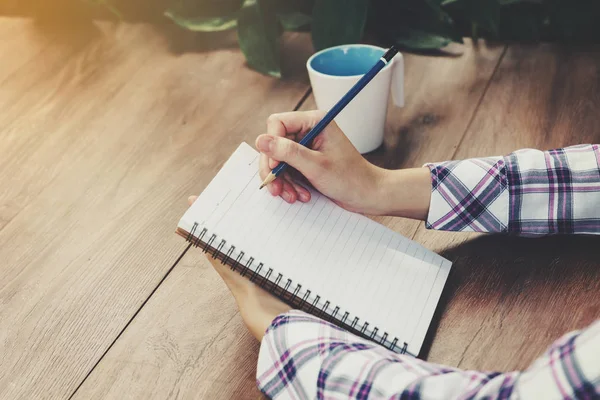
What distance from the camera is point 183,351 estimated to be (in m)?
0.63

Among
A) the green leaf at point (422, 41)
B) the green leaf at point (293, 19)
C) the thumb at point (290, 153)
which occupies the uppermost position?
the thumb at point (290, 153)

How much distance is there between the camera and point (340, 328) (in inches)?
22.6

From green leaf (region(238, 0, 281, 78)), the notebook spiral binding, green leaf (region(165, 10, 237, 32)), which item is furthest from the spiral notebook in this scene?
green leaf (region(165, 10, 237, 32))

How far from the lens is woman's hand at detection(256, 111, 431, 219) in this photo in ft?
2.20

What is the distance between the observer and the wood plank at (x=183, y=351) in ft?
1.94

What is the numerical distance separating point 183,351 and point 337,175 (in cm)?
25

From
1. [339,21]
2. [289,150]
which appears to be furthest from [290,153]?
[339,21]

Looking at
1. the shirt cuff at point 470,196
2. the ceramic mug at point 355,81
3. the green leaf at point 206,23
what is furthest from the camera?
the green leaf at point 206,23

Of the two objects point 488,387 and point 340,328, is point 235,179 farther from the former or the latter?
point 488,387

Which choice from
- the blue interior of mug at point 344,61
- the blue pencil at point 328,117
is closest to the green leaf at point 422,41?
the blue interior of mug at point 344,61

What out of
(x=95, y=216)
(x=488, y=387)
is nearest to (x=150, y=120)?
(x=95, y=216)

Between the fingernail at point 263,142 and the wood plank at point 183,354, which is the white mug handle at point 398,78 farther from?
the wood plank at point 183,354

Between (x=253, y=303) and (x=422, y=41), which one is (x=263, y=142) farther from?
(x=422, y=41)

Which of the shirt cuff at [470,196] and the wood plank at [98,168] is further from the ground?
the shirt cuff at [470,196]
